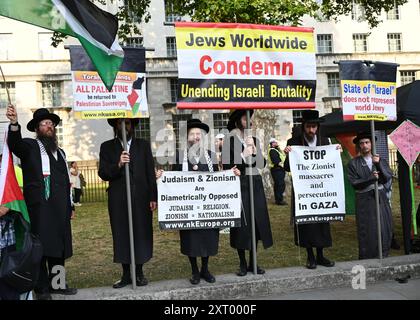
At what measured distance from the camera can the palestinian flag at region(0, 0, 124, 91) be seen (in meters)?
3.93

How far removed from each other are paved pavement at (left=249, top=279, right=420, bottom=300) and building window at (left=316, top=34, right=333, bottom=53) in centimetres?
3338

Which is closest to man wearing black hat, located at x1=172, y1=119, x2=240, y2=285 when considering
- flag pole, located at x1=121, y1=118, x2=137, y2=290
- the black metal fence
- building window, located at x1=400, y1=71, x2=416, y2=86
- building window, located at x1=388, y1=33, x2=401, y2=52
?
flag pole, located at x1=121, y1=118, x2=137, y2=290

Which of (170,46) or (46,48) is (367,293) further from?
(46,48)

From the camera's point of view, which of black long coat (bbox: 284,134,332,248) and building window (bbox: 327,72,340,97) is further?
building window (bbox: 327,72,340,97)

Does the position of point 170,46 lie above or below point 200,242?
above

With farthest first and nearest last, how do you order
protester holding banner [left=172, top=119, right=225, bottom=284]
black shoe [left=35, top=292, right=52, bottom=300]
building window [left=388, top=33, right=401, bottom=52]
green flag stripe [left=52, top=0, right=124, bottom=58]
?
building window [left=388, top=33, right=401, bottom=52] < protester holding banner [left=172, top=119, right=225, bottom=284] < black shoe [left=35, top=292, right=52, bottom=300] < green flag stripe [left=52, top=0, right=124, bottom=58]

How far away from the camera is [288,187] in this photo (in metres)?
17.0

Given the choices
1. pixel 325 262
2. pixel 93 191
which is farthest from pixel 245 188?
pixel 93 191

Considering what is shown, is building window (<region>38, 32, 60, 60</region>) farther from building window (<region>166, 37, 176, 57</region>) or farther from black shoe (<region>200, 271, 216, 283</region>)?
black shoe (<region>200, 271, 216, 283</region>)

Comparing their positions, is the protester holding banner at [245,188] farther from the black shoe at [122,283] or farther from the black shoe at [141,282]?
the black shoe at [122,283]

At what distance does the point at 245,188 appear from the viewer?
572 centimetres

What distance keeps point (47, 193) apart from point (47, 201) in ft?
0.29

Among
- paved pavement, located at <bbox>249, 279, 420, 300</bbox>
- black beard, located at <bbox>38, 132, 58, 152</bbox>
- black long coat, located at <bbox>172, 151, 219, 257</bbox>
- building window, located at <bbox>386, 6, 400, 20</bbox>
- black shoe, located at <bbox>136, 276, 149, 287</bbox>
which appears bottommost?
paved pavement, located at <bbox>249, 279, 420, 300</bbox>


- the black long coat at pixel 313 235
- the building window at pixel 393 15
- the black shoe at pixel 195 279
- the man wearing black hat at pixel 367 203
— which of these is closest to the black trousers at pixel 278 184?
the man wearing black hat at pixel 367 203
